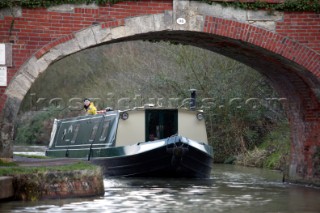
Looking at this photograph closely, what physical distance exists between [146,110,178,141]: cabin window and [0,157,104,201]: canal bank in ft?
19.9

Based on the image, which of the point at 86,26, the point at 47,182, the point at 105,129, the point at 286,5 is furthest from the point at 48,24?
the point at 105,129

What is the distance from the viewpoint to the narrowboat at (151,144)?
16.6 metres

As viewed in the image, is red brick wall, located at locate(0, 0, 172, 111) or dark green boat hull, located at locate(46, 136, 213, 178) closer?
red brick wall, located at locate(0, 0, 172, 111)

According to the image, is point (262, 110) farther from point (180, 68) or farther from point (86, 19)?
point (86, 19)

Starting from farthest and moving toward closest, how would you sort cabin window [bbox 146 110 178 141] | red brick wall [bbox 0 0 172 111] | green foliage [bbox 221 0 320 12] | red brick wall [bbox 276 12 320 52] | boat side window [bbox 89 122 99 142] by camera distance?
boat side window [bbox 89 122 99 142] → cabin window [bbox 146 110 178 141] → red brick wall [bbox 276 12 320 52] → green foliage [bbox 221 0 320 12] → red brick wall [bbox 0 0 172 111]

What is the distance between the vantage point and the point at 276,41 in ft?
41.5

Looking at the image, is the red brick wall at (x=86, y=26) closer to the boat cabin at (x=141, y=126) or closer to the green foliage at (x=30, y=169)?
the green foliage at (x=30, y=169)

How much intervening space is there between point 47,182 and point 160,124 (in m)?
7.34

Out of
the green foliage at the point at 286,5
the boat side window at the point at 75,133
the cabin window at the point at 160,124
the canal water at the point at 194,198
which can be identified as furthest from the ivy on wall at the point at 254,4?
the boat side window at the point at 75,133

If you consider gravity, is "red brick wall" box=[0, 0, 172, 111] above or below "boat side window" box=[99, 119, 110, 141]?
above

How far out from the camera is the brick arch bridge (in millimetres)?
11797

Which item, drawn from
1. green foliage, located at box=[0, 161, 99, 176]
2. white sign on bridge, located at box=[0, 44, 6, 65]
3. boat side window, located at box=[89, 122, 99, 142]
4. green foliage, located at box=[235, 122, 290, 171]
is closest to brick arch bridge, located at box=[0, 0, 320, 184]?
white sign on bridge, located at box=[0, 44, 6, 65]

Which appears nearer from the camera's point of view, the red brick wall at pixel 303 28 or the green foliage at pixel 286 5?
the green foliage at pixel 286 5

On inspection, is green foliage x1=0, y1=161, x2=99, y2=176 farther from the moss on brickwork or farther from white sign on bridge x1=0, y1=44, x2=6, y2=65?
white sign on bridge x1=0, y1=44, x2=6, y2=65
